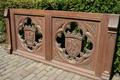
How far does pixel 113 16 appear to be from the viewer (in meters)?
3.06

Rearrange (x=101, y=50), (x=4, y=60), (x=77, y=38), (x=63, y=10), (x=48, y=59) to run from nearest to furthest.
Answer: (x=101, y=50) < (x=77, y=38) < (x=63, y=10) < (x=48, y=59) < (x=4, y=60)

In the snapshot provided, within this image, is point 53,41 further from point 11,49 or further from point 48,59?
point 11,49

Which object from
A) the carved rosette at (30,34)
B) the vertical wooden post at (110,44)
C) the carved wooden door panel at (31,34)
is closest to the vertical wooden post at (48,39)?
the carved wooden door panel at (31,34)

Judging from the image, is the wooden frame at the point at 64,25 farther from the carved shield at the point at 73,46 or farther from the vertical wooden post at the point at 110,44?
the carved shield at the point at 73,46

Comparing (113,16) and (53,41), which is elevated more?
(113,16)

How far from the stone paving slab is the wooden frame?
0.45 feet

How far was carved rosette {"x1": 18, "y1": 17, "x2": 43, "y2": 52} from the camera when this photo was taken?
14.5 ft

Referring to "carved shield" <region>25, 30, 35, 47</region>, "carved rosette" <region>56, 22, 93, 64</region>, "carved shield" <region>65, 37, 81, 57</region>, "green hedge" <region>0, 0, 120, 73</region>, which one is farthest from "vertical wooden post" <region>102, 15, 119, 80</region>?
Answer: "carved shield" <region>25, 30, 35, 47</region>

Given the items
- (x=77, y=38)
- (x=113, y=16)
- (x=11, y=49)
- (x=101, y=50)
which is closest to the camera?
(x=113, y=16)

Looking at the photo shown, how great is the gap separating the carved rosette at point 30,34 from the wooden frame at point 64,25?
4.2 inches

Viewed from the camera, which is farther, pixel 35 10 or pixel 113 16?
pixel 35 10

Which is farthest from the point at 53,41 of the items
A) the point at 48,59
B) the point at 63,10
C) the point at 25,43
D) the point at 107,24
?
the point at 107,24

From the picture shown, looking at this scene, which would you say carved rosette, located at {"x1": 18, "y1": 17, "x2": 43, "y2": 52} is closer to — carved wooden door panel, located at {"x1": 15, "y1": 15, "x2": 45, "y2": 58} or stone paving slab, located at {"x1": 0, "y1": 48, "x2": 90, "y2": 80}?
carved wooden door panel, located at {"x1": 15, "y1": 15, "x2": 45, "y2": 58}

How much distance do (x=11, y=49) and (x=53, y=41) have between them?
1.58 meters
